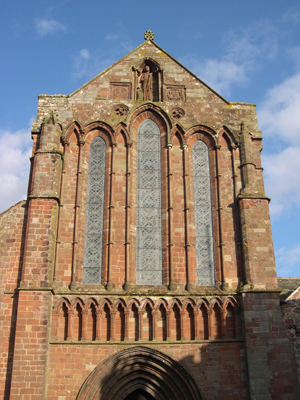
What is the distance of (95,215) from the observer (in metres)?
15.1

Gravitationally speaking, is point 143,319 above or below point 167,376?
above

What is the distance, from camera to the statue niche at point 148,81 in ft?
56.4

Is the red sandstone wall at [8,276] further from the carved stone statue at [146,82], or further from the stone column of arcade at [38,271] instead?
the carved stone statue at [146,82]

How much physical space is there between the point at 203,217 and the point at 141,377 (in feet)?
16.7

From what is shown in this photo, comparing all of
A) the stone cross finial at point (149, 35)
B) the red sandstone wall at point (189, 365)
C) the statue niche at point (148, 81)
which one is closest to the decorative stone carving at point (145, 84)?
the statue niche at point (148, 81)

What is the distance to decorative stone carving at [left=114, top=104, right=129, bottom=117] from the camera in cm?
1653

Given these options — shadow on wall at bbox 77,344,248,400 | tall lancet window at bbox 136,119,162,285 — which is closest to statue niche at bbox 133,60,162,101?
tall lancet window at bbox 136,119,162,285

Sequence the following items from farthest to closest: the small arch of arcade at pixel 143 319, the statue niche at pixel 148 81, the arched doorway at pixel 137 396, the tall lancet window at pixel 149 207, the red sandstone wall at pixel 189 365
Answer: the statue niche at pixel 148 81, the tall lancet window at pixel 149 207, the arched doorway at pixel 137 396, the small arch of arcade at pixel 143 319, the red sandstone wall at pixel 189 365

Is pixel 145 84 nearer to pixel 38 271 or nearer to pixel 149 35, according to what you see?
pixel 149 35

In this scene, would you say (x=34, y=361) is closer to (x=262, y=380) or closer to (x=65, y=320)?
(x=65, y=320)

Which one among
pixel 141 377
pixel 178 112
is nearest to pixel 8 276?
pixel 141 377

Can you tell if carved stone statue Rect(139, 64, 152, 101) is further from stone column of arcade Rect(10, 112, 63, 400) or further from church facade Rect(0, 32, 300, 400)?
stone column of arcade Rect(10, 112, 63, 400)

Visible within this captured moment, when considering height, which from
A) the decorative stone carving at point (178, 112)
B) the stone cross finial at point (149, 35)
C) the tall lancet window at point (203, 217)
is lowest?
the tall lancet window at point (203, 217)

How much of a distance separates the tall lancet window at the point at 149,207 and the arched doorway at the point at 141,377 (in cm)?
217
